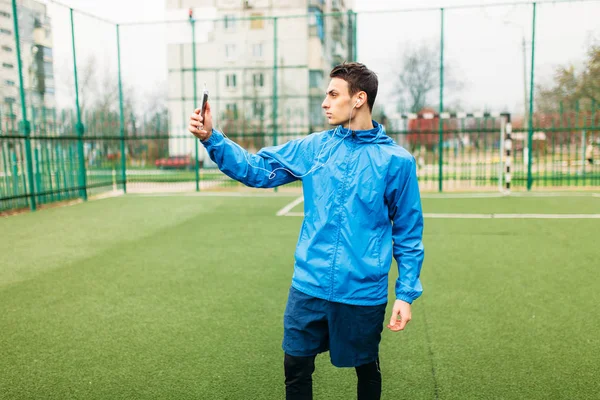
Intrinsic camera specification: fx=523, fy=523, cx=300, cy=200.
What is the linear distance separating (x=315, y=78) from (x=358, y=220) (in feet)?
88.0

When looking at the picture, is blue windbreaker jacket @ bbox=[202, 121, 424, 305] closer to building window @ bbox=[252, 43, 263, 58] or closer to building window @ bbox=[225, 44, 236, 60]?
building window @ bbox=[225, 44, 236, 60]

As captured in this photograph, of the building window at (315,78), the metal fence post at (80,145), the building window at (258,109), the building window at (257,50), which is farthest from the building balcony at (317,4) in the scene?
the metal fence post at (80,145)

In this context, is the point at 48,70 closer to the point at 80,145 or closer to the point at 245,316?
the point at 80,145

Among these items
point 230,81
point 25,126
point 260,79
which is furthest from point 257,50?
point 25,126

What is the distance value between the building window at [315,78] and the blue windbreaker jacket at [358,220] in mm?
24926

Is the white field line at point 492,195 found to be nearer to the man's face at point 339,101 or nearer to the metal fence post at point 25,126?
the metal fence post at point 25,126

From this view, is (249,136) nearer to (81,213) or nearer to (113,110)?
(113,110)

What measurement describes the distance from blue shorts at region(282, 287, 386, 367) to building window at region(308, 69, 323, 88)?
2512 cm

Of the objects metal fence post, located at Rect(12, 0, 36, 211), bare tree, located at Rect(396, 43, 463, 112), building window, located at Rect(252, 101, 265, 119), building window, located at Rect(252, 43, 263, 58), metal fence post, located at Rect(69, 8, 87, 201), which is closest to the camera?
metal fence post, located at Rect(12, 0, 36, 211)

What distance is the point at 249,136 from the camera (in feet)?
46.6

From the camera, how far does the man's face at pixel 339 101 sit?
2.21 metres

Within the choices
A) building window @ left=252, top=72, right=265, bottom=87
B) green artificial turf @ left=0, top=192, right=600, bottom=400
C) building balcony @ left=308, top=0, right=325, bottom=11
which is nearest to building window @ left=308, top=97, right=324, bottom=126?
building window @ left=252, top=72, right=265, bottom=87

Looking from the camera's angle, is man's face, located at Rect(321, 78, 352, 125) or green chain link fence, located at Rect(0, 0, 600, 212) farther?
green chain link fence, located at Rect(0, 0, 600, 212)

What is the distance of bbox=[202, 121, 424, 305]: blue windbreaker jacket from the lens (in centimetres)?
216
